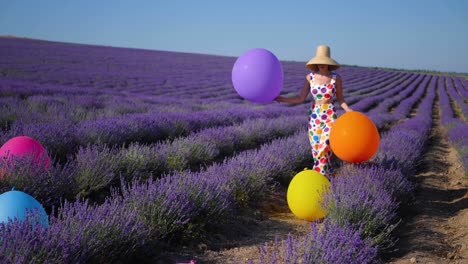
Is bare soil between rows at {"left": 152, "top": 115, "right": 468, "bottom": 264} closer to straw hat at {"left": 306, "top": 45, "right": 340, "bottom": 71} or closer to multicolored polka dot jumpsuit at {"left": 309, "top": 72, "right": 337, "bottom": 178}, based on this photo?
multicolored polka dot jumpsuit at {"left": 309, "top": 72, "right": 337, "bottom": 178}

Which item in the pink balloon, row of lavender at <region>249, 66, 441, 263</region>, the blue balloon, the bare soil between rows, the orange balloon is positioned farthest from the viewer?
the orange balloon

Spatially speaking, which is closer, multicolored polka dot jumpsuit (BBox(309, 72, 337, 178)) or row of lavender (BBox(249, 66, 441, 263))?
row of lavender (BBox(249, 66, 441, 263))

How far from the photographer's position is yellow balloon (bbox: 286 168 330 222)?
3.69 m

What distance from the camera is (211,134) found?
6555mm

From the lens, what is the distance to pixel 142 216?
2.81m

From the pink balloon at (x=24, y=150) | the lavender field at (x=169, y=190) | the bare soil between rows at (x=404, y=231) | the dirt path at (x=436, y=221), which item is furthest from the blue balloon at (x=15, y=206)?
the dirt path at (x=436, y=221)

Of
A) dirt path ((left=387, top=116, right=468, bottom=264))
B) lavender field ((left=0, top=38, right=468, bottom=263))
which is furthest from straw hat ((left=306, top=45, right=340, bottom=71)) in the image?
dirt path ((left=387, top=116, right=468, bottom=264))

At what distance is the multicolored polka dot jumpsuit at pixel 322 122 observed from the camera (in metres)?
4.25

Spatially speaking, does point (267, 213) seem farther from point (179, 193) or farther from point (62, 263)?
point (62, 263)

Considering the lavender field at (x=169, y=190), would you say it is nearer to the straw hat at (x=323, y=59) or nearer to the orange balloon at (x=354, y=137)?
the orange balloon at (x=354, y=137)

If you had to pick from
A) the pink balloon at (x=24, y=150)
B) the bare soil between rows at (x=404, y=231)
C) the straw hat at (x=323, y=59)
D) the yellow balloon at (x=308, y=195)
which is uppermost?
the straw hat at (x=323, y=59)

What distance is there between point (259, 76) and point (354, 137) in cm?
105

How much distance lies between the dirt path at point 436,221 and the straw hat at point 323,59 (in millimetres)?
1637

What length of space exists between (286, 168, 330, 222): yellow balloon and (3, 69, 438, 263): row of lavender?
44 cm
